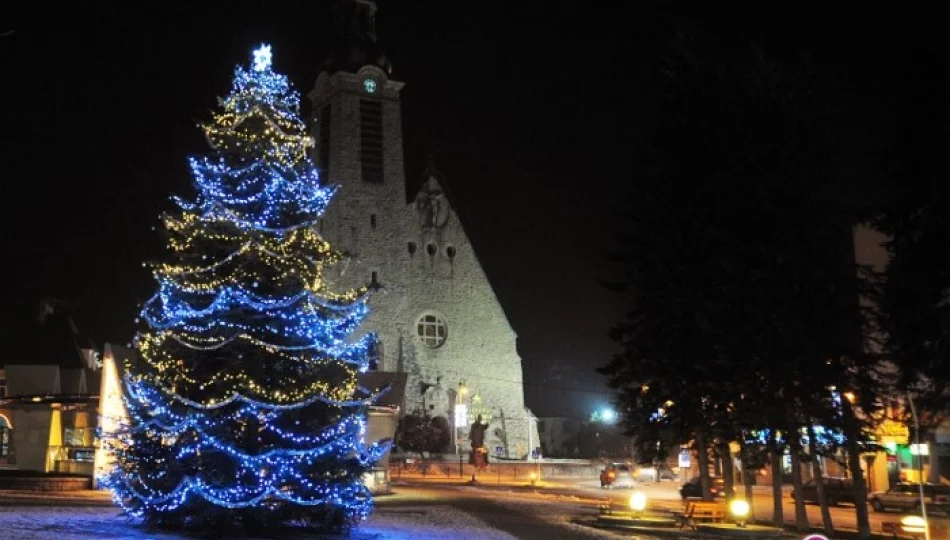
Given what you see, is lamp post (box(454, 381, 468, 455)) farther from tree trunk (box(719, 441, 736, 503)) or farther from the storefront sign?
tree trunk (box(719, 441, 736, 503))

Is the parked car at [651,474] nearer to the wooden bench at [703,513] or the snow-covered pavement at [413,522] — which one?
the snow-covered pavement at [413,522]

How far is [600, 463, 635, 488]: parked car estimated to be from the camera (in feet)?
123

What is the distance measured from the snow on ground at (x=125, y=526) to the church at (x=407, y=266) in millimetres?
30318

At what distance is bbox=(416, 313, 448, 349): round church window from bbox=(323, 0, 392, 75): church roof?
587 inches

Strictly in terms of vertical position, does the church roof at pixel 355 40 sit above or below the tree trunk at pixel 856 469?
above

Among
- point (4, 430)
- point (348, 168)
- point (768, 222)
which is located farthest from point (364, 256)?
point (768, 222)

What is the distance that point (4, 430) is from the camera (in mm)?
43688

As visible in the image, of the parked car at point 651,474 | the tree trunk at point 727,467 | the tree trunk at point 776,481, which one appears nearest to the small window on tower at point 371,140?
the parked car at point 651,474

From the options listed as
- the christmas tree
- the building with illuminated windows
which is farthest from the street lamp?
the christmas tree

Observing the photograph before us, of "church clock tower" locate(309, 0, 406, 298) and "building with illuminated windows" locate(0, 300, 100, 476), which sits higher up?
"church clock tower" locate(309, 0, 406, 298)

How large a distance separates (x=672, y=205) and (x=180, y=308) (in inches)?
463

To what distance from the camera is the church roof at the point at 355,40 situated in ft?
177

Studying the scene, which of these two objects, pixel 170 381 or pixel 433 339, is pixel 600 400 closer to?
pixel 433 339

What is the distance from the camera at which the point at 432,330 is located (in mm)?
54219
